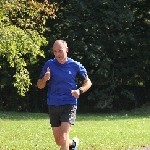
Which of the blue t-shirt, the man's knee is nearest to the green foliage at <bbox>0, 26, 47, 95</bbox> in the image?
the blue t-shirt

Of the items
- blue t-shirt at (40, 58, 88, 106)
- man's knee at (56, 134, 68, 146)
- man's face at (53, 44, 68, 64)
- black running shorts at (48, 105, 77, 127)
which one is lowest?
man's knee at (56, 134, 68, 146)

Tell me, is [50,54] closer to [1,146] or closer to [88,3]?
[88,3]

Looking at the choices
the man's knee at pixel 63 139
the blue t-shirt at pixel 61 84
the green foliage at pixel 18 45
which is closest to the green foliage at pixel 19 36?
the green foliage at pixel 18 45

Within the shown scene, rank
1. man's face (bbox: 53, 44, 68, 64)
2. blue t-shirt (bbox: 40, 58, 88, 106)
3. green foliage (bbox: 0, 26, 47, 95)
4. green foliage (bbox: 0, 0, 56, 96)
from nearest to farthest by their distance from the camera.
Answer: man's face (bbox: 53, 44, 68, 64) < blue t-shirt (bbox: 40, 58, 88, 106) < green foliage (bbox: 0, 26, 47, 95) < green foliage (bbox: 0, 0, 56, 96)

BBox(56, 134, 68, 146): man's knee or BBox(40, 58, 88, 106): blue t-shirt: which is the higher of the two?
BBox(40, 58, 88, 106): blue t-shirt

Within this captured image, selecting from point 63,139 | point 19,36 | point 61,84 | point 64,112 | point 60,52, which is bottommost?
point 63,139

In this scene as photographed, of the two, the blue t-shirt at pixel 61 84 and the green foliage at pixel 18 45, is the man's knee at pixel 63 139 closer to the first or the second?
the blue t-shirt at pixel 61 84

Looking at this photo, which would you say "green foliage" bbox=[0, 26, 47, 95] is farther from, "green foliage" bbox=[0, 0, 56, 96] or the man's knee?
the man's knee

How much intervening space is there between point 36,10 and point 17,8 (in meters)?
1.00

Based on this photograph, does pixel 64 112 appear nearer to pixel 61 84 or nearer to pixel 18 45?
pixel 61 84

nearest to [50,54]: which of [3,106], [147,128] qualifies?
[3,106]

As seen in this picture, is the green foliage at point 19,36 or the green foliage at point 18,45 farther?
the green foliage at point 19,36

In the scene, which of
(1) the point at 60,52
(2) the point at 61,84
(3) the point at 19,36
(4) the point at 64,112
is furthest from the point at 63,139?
(3) the point at 19,36

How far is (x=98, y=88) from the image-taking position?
2938 cm
